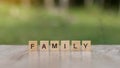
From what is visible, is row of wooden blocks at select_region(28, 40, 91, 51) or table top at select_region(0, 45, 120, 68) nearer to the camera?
table top at select_region(0, 45, 120, 68)

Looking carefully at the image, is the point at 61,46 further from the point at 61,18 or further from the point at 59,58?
the point at 61,18

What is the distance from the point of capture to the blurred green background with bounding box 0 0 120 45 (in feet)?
6.58

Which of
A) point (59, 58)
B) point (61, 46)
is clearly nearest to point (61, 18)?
point (61, 46)

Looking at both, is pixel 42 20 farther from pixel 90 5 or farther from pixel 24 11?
pixel 90 5

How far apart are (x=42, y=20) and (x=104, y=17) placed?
16.3 inches

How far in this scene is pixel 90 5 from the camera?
79.4 inches

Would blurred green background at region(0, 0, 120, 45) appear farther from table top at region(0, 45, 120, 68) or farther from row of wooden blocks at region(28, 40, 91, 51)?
row of wooden blocks at region(28, 40, 91, 51)

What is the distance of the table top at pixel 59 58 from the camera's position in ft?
4.79

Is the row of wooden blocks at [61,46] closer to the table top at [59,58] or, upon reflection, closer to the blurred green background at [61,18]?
the table top at [59,58]

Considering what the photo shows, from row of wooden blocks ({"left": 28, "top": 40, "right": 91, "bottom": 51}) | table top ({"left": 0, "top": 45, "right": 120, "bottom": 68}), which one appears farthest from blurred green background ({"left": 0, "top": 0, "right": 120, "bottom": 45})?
row of wooden blocks ({"left": 28, "top": 40, "right": 91, "bottom": 51})

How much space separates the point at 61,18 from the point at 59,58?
0.45 m

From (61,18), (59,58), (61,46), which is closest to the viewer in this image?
(59,58)

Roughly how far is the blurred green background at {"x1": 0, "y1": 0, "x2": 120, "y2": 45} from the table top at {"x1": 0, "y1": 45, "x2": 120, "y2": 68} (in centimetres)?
13

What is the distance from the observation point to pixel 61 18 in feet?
6.64
